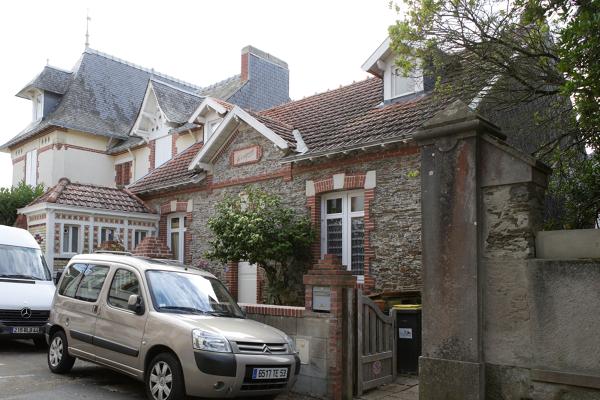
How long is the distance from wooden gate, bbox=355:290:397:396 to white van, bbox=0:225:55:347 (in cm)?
618

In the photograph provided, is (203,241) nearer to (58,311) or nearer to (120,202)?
(120,202)

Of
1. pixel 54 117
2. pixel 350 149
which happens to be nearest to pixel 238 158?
pixel 350 149

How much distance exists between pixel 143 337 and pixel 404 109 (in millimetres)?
8254

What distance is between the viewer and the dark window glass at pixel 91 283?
808 cm

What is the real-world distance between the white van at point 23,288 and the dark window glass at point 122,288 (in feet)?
11.4

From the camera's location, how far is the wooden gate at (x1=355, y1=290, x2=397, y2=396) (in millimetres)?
7758

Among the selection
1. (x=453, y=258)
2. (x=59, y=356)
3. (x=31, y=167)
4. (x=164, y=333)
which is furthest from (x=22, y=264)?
(x=31, y=167)

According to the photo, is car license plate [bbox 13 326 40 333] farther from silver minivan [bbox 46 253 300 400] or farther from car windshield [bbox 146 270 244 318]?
car windshield [bbox 146 270 244 318]

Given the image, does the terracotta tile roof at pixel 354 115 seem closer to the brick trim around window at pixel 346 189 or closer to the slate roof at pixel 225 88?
the brick trim around window at pixel 346 189

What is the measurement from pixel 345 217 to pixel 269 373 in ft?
22.3

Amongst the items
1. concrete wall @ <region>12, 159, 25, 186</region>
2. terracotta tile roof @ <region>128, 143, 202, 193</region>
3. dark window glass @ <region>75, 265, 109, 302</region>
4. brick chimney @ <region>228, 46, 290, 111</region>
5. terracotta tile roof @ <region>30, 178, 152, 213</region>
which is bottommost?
dark window glass @ <region>75, 265, 109, 302</region>

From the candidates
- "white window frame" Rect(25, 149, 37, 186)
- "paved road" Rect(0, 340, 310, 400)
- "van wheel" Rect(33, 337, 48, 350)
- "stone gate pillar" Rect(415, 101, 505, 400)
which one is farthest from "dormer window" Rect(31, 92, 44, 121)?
"stone gate pillar" Rect(415, 101, 505, 400)

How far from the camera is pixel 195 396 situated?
6379 mm

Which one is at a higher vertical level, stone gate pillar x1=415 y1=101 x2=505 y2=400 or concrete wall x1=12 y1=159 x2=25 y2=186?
concrete wall x1=12 y1=159 x2=25 y2=186
